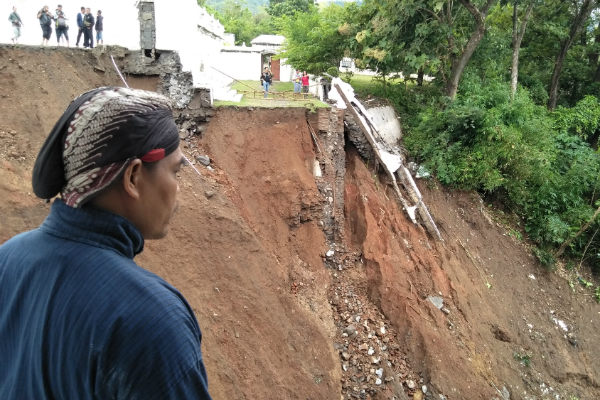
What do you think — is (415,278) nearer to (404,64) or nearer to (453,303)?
(453,303)

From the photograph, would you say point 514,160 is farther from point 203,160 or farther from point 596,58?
point 596,58

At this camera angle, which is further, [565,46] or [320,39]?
[565,46]

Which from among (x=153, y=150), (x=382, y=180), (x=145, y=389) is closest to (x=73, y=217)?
(x=153, y=150)

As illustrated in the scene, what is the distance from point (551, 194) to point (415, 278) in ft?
17.7

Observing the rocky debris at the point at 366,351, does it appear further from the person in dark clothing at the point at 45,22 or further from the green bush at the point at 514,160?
the person in dark clothing at the point at 45,22

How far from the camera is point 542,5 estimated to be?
1359 cm

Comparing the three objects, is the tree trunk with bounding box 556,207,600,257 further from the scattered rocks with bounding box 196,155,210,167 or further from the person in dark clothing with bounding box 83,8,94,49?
the person in dark clothing with bounding box 83,8,94,49

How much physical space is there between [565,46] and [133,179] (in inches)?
657

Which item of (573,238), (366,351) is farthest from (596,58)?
(366,351)

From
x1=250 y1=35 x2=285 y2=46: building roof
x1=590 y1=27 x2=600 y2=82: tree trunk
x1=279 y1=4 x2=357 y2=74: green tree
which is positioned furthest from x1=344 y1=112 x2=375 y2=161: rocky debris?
x1=250 y1=35 x2=285 y2=46: building roof

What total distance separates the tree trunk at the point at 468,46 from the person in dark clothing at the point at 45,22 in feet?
31.5

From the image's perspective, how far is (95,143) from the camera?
3.59ft

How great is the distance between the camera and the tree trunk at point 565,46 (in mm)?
→ 13060

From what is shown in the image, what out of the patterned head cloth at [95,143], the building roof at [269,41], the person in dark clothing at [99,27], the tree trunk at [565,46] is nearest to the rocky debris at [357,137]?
the person in dark clothing at [99,27]
